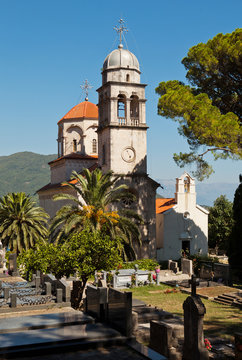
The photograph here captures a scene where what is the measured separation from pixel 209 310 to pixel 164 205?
71.7 feet

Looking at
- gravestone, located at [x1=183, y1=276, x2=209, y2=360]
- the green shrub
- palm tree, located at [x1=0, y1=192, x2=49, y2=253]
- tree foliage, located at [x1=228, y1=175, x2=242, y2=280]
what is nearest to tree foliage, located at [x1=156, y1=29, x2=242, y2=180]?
tree foliage, located at [x1=228, y1=175, x2=242, y2=280]

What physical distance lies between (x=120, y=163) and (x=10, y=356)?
2569 cm

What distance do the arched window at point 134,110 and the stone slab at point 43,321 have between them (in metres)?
23.7

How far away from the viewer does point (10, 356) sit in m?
10.7

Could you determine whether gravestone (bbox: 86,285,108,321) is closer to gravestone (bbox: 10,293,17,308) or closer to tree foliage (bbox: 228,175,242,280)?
gravestone (bbox: 10,293,17,308)

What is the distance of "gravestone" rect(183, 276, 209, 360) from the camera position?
1230 centimetres

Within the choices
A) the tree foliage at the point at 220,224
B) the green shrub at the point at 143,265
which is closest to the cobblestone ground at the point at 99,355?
the green shrub at the point at 143,265

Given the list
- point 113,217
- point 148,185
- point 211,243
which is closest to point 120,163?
point 148,185

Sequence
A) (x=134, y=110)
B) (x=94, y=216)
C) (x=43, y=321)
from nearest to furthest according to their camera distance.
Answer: (x=43, y=321) < (x=94, y=216) < (x=134, y=110)

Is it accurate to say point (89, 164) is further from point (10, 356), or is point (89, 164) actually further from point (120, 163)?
point (10, 356)

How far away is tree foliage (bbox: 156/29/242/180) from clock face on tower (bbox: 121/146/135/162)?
5.80m

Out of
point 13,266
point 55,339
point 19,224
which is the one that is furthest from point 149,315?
point 19,224

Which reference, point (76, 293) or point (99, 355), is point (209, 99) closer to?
point (76, 293)

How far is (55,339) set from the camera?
37.6 ft
